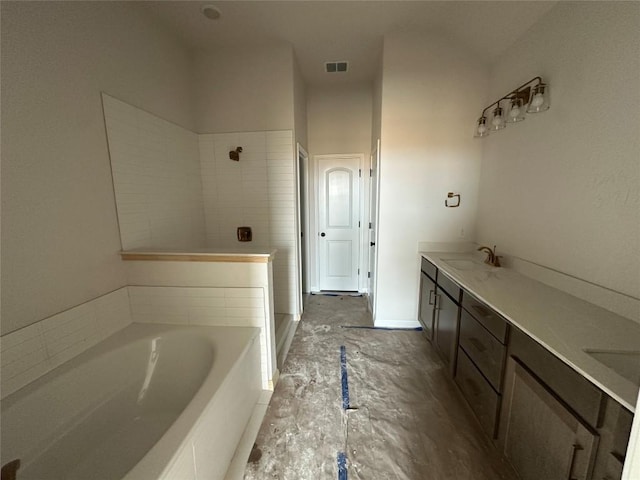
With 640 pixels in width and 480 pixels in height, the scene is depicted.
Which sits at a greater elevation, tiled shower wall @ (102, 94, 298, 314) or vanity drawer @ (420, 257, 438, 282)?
tiled shower wall @ (102, 94, 298, 314)

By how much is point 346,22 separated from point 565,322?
2705 mm

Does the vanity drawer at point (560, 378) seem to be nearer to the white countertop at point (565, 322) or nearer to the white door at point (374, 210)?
the white countertop at point (565, 322)

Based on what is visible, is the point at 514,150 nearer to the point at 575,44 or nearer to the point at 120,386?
the point at 575,44

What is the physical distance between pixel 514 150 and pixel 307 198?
7.80 feet

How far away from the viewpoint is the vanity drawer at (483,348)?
1.30 m

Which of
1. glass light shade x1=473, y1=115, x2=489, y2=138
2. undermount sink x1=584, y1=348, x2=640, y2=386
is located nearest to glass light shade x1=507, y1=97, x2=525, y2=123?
glass light shade x1=473, y1=115, x2=489, y2=138

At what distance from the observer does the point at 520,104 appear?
1.81 metres

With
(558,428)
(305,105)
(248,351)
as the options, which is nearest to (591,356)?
(558,428)

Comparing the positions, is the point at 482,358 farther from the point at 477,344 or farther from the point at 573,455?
the point at 573,455

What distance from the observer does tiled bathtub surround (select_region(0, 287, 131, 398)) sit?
3.88ft

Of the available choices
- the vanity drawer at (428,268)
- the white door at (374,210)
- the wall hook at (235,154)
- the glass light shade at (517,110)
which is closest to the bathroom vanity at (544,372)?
the vanity drawer at (428,268)

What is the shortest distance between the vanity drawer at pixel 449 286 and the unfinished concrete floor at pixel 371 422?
716 mm

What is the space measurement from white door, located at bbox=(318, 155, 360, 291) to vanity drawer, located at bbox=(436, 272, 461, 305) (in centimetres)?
174

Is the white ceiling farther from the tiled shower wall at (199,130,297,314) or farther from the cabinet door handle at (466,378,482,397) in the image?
the cabinet door handle at (466,378,482,397)
